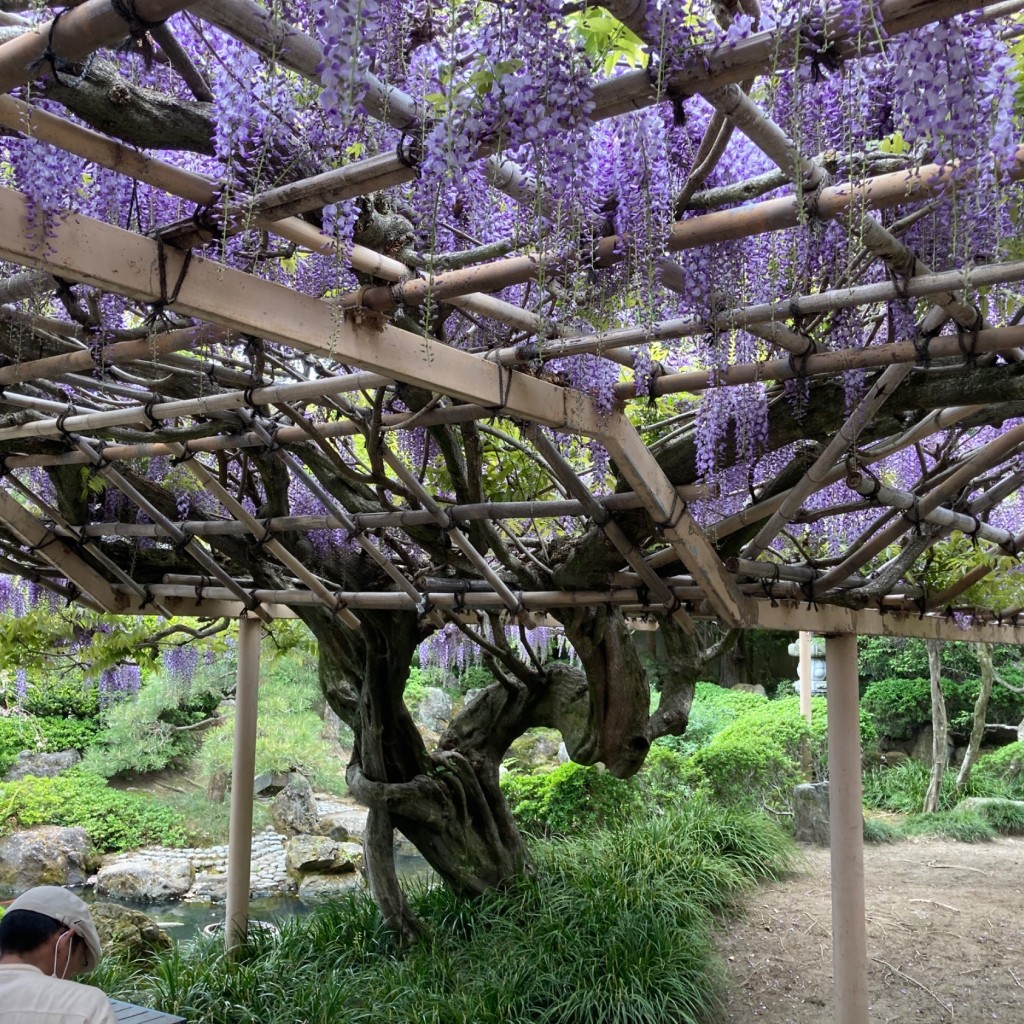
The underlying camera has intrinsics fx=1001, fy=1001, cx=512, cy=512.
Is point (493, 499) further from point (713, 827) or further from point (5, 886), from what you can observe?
point (5, 886)

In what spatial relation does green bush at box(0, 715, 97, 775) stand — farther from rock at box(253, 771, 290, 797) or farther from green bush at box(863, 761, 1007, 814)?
green bush at box(863, 761, 1007, 814)

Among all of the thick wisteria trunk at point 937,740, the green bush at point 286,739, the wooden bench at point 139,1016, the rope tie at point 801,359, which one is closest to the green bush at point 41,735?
the green bush at point 286,739

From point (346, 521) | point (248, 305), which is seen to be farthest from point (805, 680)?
point (248, 305)

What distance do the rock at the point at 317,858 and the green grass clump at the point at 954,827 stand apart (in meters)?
4.47

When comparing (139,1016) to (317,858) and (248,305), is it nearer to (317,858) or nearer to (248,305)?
(248,305)

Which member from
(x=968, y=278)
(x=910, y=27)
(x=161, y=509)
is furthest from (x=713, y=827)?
(x=910, y=27)

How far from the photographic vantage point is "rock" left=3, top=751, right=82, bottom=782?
31.4 ft

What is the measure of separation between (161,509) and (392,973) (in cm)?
222

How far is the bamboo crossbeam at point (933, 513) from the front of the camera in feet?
8.26

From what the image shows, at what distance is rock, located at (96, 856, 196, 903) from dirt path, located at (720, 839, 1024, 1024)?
15.2ft

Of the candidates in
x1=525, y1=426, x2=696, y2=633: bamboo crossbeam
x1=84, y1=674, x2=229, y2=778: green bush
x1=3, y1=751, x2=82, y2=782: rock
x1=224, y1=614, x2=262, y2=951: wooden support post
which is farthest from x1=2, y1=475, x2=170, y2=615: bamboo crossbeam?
x1=3, y1=751, x2=82, y2=782: rock

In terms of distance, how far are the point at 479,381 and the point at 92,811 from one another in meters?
8.56

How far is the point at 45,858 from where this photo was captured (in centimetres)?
795

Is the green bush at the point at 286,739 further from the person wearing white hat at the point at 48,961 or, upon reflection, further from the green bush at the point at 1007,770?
the person wearing white hat at the point at 48,961
